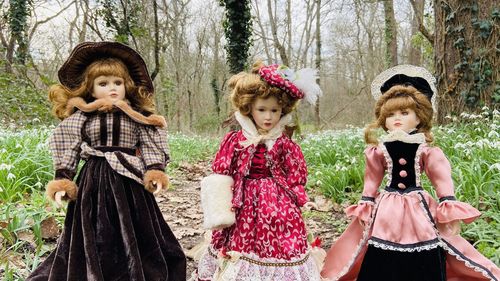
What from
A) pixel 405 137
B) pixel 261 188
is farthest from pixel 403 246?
pixel 261 188

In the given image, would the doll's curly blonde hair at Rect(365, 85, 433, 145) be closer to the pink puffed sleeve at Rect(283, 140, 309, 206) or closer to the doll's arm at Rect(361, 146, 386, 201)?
the doll's arm at Rect(361, 146, 386, 201)

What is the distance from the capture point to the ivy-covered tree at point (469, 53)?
603cm

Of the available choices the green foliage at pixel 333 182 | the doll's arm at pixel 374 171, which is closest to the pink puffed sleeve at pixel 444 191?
the doll's arm at pixel 374 171

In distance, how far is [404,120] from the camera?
278 centimetres

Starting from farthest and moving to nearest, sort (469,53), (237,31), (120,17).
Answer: (120,17), (237,31), (469,53)

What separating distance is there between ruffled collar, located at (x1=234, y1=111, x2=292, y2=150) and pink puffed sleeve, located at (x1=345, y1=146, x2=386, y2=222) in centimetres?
66

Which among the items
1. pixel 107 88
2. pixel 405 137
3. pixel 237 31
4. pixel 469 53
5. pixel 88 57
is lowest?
pixel 405 137

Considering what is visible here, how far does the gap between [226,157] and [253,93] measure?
1.60ft

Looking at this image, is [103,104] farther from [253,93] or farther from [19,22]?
[19,22]

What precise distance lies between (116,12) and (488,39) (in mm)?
9759

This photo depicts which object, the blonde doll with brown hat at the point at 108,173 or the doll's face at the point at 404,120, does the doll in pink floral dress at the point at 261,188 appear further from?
the doll's face at the point at 404,120

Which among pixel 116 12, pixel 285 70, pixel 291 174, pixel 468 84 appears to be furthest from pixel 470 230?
pixel 116 12

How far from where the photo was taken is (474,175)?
3.72 meters

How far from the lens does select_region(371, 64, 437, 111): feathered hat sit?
2.86m
